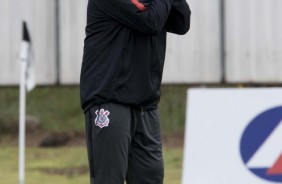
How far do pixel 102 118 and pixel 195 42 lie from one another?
409 cm

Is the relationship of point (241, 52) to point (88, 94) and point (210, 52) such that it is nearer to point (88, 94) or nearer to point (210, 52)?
point (210, 52)

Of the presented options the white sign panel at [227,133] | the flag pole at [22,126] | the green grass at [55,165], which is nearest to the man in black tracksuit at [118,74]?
the white sign panel at [227,133]

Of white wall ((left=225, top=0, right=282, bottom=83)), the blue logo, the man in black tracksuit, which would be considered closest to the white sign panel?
the blue logo

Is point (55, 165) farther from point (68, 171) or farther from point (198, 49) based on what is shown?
point (198, 49)

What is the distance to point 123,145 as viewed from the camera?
13.6 feet

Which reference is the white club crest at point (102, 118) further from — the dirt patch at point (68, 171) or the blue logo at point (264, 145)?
the dirt patch at point (68, 171)

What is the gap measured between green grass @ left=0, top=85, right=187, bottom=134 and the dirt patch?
90.3 inches

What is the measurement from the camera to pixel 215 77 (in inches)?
319

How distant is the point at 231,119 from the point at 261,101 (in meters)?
0.23

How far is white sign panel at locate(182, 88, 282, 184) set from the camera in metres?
5.66

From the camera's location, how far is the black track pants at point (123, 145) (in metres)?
4.13

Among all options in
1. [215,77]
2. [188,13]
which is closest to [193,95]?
[188,13]

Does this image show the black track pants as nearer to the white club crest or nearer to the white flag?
the white club crest

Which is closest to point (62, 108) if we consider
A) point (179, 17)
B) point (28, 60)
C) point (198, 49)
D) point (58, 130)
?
point (58, 130)
